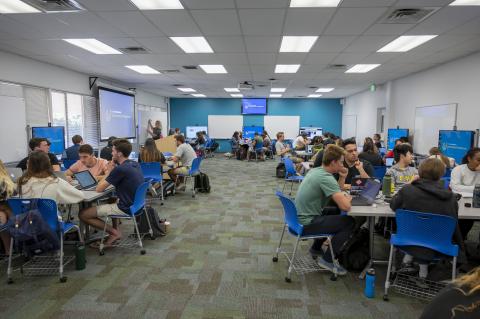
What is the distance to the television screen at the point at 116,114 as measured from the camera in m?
9.10

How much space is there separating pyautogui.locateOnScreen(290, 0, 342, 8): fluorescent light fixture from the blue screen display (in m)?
3.79

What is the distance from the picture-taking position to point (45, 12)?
3.85m

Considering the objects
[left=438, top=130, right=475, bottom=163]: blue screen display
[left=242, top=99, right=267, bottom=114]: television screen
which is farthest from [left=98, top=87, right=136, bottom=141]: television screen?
[left=438, top=130, right=475, bottom=163]: blue screen display

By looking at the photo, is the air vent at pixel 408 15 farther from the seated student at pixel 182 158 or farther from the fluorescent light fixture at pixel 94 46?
the fluorescent light fixture at pixel 94 46

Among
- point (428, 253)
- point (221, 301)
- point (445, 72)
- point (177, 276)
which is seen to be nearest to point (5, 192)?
point (177, 276)

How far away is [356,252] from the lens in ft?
10.5

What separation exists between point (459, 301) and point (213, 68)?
7346mm

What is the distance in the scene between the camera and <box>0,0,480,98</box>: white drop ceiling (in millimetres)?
3709

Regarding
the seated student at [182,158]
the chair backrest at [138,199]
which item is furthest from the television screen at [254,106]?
the chair backrest at [138,199]

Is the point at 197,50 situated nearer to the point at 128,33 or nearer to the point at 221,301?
the point at 128,33

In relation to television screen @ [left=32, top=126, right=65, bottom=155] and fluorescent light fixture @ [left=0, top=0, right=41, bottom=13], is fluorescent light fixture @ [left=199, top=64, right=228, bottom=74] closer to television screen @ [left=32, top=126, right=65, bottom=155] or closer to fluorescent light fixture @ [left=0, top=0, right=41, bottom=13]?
television screen @ [left=32, top=126, right=65, bottom=155]

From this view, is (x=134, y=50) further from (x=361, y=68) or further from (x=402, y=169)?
(x=361, y=68)

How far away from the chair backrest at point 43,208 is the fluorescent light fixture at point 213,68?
5157mm

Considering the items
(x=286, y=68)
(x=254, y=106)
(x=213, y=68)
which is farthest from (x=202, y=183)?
(x=254, y=106)
